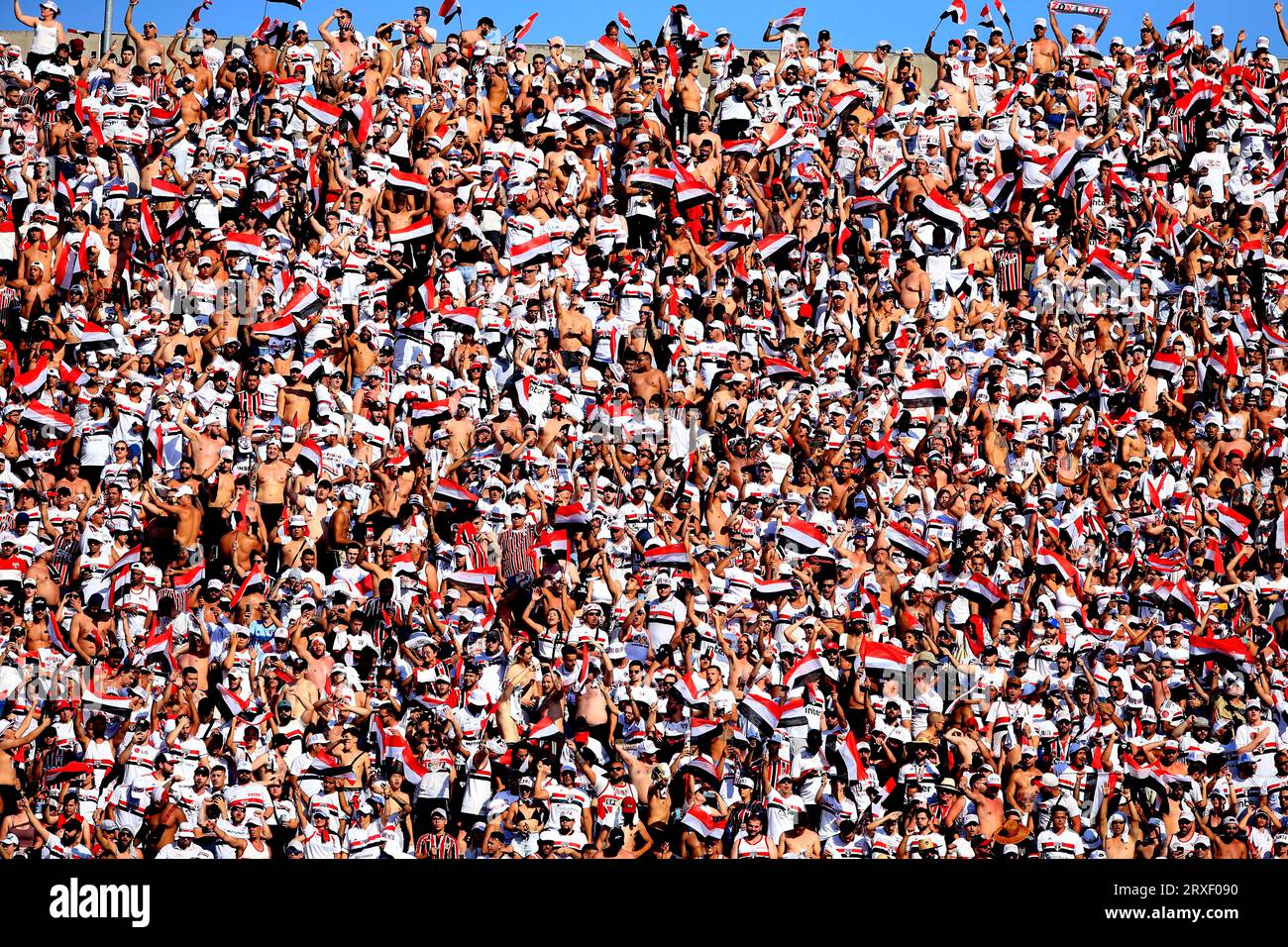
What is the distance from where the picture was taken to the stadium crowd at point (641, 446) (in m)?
11.1

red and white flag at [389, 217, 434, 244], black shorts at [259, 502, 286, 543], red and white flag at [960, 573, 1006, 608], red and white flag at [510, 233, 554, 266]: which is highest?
red and white flag at [389, 217, 434, 244]

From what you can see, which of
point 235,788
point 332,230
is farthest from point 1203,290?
point 235,788

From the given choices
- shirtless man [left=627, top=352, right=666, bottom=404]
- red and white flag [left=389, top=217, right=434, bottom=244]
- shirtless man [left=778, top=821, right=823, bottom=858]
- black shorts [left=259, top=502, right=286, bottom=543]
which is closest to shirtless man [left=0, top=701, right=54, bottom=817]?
black shorts [left=259, top=502, right=286, bottom=543]

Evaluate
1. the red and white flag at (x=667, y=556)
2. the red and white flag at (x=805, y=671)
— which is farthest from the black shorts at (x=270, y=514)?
the red and white flag at (x=805, y=671)

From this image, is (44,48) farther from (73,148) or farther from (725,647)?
(725,647)

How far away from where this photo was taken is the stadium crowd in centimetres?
1106

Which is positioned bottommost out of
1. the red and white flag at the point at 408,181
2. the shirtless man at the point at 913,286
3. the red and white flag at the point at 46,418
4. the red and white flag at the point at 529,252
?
the red and white flag at the point at 46,418

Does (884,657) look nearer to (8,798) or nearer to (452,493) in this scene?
(452,493)

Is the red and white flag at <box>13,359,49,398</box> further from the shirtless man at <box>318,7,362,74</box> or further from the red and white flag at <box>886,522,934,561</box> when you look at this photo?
the red and white flag at <box>886,522,934,561</box>

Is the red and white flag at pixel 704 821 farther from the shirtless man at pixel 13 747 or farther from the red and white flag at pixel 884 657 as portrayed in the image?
the shirtless man at pixel 13 747

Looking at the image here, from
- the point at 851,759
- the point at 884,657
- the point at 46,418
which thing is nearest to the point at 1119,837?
the point at 851,759

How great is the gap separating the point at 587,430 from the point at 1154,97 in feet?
16.0

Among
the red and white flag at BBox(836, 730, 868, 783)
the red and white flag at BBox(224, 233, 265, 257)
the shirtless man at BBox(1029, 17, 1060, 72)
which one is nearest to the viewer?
the red and white flag at BBox(836, 730, 868, 783)

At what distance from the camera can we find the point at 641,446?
12188mm
